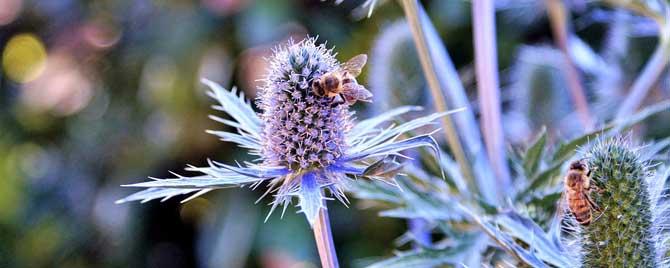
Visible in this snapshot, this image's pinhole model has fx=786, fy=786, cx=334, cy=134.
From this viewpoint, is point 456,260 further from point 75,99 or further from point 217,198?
point 75,99

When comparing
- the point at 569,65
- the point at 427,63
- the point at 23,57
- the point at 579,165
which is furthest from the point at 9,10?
the point at 579,165

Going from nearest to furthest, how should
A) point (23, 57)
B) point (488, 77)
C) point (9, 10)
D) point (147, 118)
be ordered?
point (488, 77)
point (147, 118)
point (9, 10)
point (23, 57)

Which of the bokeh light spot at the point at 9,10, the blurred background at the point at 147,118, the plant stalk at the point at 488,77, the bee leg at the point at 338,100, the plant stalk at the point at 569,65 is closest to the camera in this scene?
the bee leg at the point at 338,100

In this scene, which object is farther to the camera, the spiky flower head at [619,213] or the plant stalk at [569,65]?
the plant stalk at [569,65]

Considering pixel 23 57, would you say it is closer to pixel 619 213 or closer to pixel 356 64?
pixel 356 64

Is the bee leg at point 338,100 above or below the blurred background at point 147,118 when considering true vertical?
below

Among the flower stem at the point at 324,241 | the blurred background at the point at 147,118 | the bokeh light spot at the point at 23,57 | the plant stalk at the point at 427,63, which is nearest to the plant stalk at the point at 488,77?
the plant stalk at the point at 427,63

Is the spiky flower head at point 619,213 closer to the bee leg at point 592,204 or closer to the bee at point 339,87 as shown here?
the bee leg at point 592,204
